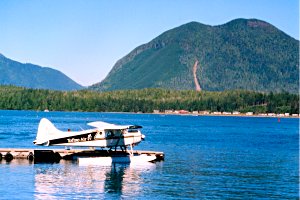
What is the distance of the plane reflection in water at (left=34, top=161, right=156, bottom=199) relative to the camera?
3625cm

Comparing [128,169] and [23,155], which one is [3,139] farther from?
[128,169]

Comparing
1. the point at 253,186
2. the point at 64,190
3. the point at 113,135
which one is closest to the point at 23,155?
the point at 113,135

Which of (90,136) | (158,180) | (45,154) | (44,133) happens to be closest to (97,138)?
(90,136)

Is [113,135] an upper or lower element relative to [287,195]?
upper

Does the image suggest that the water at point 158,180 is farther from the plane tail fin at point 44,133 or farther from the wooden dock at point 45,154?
the plane tail fin at point 44,133

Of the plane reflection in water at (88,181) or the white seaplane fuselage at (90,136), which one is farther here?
the white seaplane fuselage at (90,136)

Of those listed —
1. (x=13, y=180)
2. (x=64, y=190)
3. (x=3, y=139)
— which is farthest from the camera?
(x=3, y=139)

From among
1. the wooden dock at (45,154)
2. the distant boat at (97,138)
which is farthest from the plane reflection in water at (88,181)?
the wooden dock at (45,154)

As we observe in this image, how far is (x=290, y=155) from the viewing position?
6700cm

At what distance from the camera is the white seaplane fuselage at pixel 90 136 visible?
48.8 meters

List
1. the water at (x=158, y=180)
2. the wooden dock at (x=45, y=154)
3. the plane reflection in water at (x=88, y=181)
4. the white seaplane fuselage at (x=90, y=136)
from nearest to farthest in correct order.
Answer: the plane reflection in water at (x=88, y=181) < the water at (x=158, y=180) < the white seaplane fuselage at (x=90, y=136) < the wooden dock at (x=45, y=154)

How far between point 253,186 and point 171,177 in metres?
5.78

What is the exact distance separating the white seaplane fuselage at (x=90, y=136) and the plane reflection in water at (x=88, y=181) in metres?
1.84

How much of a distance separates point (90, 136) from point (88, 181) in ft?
29.8
